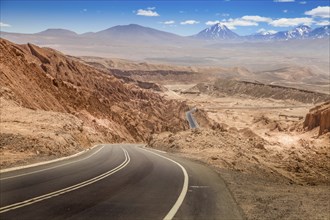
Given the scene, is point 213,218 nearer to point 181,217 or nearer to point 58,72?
point 181,217

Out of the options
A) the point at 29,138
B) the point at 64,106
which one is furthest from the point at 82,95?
the point at 29,138

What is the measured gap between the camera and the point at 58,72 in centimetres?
8612

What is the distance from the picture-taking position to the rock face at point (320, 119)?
5609cm

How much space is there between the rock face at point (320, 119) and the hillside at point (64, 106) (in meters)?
21.6

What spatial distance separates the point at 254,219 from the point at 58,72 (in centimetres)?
8034

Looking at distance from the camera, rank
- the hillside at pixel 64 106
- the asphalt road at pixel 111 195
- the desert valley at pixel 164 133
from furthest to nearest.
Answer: the hillside at pixel 64 106 < the desert valley at pixel 164 133 < the asphalt road at pixel 111 195

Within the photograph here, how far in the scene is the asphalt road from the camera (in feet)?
31.9

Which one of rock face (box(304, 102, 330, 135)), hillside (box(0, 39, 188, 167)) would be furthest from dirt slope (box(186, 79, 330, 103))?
rock face (box(304, 102, 330, 135))

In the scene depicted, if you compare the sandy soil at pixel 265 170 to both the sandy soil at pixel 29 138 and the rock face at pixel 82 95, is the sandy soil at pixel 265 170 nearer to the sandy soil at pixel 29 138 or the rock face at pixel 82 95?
the sandy soil at pixel 29 138

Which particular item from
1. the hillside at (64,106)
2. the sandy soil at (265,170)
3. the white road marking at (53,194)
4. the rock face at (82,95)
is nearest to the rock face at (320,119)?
the sandy soil at (265,170)

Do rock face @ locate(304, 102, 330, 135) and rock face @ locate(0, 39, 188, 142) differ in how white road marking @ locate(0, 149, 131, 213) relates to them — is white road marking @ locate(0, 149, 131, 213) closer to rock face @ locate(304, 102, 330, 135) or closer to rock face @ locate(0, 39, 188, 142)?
rock face @ locate(0, 39, 188, 142)

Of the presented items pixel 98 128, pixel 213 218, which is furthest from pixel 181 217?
pixel 98 128

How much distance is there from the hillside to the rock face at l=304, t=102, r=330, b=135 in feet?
70.9

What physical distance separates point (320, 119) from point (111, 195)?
54.5 meters
